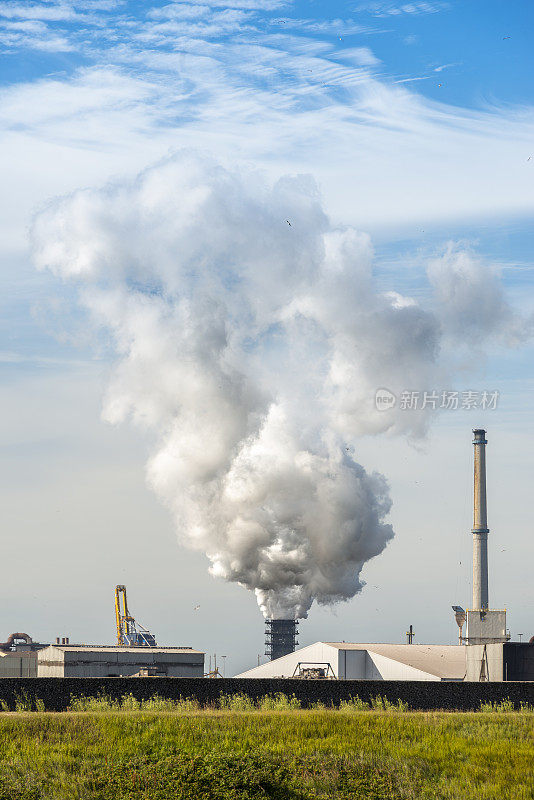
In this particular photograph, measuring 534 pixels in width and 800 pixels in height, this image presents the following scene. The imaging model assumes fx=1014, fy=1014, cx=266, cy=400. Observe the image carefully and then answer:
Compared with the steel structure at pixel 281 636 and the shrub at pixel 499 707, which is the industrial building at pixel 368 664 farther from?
the shrub at pixel 499 707

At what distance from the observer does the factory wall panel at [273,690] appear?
31297mm

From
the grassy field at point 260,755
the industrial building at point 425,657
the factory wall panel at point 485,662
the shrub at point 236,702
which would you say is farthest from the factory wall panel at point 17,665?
the grassy field at point 260,755

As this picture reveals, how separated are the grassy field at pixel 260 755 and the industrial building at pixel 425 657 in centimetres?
4185

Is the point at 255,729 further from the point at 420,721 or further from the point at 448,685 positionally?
the point at 448,685

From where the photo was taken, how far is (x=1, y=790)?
2138cm

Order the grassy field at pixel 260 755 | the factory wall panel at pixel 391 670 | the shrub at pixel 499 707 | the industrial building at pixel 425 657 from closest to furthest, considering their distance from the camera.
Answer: the grassy field at pixel 260 755, the shrub at pixel 499 707, the industrial building at pixel 425 657, the factory wall panel at pixel 391 670

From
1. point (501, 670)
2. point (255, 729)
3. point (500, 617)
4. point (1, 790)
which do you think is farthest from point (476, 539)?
point (1, 790)

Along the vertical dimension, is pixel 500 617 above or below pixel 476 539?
below

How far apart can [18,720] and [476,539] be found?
79.1 meters

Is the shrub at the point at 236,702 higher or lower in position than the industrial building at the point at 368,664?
higher

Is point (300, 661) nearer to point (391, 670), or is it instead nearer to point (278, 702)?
point (391, 670)

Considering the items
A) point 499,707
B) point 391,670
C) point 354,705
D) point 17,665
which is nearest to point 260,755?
point 354,705

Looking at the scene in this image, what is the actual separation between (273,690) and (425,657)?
2235 inches

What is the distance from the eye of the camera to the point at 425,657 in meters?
86.8
